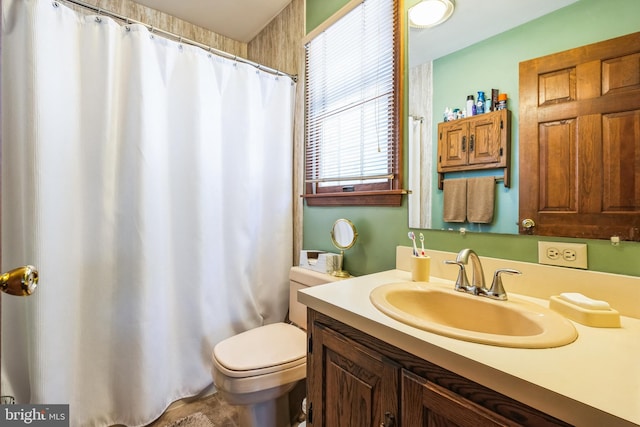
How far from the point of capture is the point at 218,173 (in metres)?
1.63

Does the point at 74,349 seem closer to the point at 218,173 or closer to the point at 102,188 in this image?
the point at 102,188

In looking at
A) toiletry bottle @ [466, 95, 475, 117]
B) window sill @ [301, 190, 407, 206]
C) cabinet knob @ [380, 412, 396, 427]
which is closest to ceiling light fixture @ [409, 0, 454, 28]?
toiletry bottle @ [466, 95, 475, 117]

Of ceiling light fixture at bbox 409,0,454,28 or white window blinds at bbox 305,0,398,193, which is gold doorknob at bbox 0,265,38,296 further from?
ceiling light fixture at bbox 409,0,454,28

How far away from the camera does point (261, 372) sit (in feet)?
3.74

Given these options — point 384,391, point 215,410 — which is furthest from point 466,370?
point 215,410

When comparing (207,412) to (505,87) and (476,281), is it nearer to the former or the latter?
(476,281)

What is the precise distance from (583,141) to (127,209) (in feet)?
5.90

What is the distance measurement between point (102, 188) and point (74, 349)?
0.72 m

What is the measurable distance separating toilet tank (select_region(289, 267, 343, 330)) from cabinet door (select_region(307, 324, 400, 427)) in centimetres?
52

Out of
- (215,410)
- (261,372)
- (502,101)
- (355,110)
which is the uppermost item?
(355,110)

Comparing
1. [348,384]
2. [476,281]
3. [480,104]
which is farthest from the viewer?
[480,104]

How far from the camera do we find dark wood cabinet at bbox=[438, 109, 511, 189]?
3.20 feet

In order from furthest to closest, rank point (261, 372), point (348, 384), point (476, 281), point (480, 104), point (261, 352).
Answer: point (261, 352) < point (261, 372) < point (480, 104) < point (476, 281) < point (348, 384)

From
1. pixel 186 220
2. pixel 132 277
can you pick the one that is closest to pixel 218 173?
pixel 186 220
